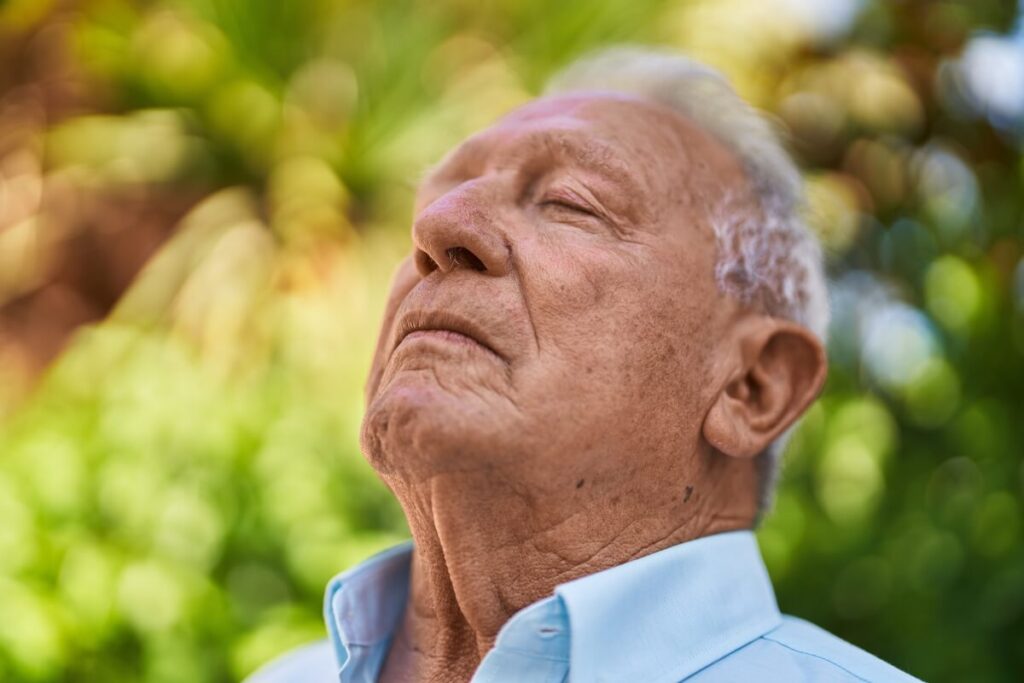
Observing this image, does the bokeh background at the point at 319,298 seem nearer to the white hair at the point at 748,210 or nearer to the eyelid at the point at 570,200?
the white hair at the point at 748,210

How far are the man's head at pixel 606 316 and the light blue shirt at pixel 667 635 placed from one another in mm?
90

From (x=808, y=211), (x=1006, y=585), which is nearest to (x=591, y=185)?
(x=808, y=211)

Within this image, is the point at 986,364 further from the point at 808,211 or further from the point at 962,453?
the point at 808,211

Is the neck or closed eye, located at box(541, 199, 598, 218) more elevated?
closed eye, located at box(541, 199, 598, 218)

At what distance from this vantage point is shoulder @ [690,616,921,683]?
130 centimetres

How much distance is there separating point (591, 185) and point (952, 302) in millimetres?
2385

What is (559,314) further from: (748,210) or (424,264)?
(748,210)

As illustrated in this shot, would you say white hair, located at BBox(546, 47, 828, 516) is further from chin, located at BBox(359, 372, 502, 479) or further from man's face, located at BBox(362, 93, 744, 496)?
chin, located at BBox(359, 372, 502, 479)

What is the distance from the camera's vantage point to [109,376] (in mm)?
3939

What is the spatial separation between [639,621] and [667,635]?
0.16 feet

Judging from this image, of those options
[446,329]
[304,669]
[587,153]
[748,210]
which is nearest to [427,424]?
[446,329]

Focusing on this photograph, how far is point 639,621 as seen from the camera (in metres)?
1.32

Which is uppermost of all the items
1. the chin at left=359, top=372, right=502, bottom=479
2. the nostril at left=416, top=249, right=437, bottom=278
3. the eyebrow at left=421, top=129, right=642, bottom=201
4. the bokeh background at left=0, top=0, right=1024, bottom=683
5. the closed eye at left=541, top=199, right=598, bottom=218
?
the eyebrow at left=421, top=129, right=642, bottom=201

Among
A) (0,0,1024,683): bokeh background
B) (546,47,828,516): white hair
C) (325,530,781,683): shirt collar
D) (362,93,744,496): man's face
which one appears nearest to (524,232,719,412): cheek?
(362,93,744,496): man's face
